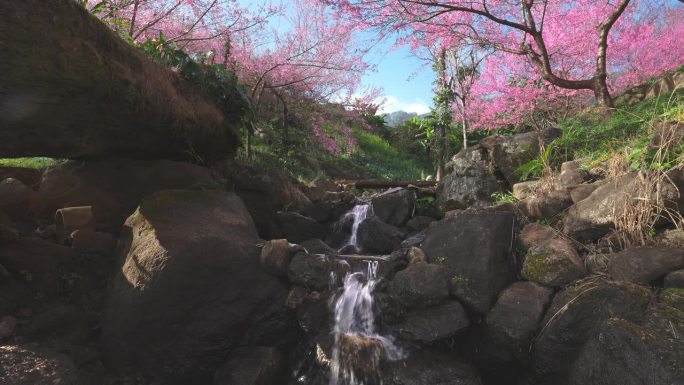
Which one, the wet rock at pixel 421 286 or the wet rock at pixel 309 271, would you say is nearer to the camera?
the wet rock at pixel 421 286

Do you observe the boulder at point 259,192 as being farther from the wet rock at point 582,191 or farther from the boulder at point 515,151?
the wet rock at point 582,191

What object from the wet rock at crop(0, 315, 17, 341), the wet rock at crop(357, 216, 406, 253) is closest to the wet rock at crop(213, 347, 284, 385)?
the wet rock at crop(0, 315, 17, 341)

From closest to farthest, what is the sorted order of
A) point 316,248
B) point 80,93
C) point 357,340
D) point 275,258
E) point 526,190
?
point 80,93, point 357,340, point 275,258, point 526,190, point 316,248

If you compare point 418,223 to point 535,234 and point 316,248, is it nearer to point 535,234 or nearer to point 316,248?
point 316,248

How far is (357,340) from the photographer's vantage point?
3496 mm

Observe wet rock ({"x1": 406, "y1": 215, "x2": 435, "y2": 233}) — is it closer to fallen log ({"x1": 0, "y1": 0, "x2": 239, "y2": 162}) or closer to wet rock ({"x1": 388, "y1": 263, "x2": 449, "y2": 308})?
wet rock ({"x1": 388, "y1": 263, "x2": 449, "y2": 308})

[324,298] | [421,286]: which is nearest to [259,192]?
[324,298]

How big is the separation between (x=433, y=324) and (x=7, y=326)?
351 cm

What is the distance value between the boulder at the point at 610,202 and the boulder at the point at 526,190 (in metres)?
0.93

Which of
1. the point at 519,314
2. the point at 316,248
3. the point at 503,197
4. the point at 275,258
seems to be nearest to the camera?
the point at 519,314

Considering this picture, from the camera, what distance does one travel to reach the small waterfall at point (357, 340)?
10.9ft

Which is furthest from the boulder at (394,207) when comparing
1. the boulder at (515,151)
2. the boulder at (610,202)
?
the boulder at (610,202)

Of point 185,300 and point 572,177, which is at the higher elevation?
point 572,177

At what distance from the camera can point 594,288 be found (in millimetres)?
2807
